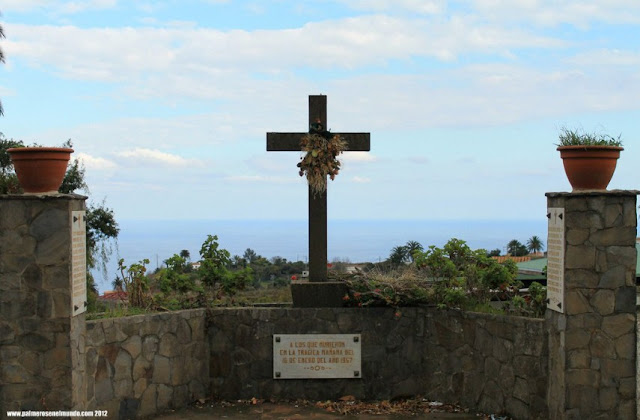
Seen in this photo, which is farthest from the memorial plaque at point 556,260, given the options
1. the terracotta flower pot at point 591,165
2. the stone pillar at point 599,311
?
the terracotta flower pot at point 591,165

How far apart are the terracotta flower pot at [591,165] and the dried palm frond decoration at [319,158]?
307 centimetres

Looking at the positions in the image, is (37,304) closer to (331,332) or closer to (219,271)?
(219,271)

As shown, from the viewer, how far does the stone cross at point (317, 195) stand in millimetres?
8969

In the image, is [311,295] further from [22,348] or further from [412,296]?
[22,348]

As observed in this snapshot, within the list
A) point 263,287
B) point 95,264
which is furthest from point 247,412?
point 95,264

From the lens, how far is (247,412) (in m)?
8.20

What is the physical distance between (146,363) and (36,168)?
8.01ft

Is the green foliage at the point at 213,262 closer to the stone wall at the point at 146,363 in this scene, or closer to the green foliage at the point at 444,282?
the stone wall at the point at 146,363

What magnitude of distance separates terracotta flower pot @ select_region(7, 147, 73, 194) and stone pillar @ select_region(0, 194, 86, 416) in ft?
0.51

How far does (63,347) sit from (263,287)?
25.5ft

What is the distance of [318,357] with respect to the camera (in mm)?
8703

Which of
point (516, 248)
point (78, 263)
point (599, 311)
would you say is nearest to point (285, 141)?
point (78, 263)

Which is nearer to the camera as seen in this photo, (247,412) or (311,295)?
(247,412)

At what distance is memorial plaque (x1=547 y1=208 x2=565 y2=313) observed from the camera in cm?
657
